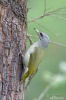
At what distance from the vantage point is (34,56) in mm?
4422

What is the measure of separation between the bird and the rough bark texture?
93mm

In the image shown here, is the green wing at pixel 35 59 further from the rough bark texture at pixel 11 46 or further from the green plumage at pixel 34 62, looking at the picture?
the rough bark texture at pixel 11 46

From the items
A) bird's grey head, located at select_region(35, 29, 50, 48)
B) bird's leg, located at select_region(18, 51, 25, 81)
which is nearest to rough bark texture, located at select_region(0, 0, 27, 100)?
bird's leg, located at select_region(18, 51, 25, 81)

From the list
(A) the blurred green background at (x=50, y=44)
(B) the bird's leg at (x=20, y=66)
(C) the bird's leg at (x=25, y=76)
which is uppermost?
(B) the bird's leg at (x=20, y=66)

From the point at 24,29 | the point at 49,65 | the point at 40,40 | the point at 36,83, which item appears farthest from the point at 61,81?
the point at 49,65

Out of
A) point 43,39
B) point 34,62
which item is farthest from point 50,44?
point 34,62

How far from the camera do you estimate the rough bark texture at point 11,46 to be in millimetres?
3896

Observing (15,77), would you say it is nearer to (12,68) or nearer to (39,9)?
(12,68)

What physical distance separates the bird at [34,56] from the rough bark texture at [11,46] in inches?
3.6

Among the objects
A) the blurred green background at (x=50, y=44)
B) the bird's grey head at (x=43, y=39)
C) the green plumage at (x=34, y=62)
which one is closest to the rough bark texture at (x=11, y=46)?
the green plumage at (x=34, y=62)

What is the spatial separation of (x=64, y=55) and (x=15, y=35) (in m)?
4.76

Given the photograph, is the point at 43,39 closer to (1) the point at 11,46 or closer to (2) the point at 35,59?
(2) the point at 35,59

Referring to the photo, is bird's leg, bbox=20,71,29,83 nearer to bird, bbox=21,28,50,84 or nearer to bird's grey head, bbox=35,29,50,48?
bird, bbox=21,28,50,84

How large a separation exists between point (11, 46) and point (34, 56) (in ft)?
1.66
